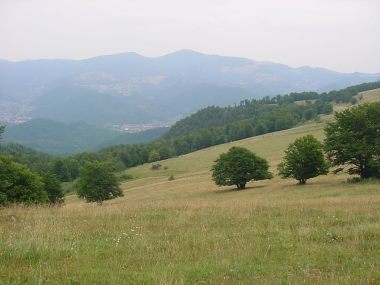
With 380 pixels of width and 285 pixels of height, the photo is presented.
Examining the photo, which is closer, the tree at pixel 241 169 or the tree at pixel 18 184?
the tree at pixel 18 184

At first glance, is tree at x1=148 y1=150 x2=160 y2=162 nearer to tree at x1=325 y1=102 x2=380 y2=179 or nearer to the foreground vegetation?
tree at x1=325 y1=102 x2=380 y2=179

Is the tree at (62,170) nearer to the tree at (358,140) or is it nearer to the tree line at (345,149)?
the tree line at (345,149)

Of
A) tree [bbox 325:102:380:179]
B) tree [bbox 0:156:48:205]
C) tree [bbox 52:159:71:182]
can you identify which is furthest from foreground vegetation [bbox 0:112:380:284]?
tree [bbox 52:159:71:182]

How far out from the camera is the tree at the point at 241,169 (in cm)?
6259

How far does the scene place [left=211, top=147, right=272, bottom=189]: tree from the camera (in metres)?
62.6

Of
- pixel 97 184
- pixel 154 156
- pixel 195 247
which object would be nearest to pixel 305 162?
pixel 97 184

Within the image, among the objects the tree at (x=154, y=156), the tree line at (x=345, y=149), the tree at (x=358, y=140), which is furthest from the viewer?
the tree at (x=154, y=156)

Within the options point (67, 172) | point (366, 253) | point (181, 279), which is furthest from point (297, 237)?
point (67, 172)

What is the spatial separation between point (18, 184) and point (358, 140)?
38.1 metres

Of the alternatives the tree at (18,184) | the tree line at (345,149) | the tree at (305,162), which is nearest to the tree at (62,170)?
the tree at (18,184)

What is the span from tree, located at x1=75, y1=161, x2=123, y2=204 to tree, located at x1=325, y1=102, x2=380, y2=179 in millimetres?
31506

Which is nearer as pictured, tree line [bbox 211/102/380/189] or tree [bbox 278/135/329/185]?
tree line [bbox 211/102/380/189]

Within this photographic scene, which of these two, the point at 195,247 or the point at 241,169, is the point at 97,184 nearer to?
the point at 241,169

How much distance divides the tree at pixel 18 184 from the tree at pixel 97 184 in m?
9.53
